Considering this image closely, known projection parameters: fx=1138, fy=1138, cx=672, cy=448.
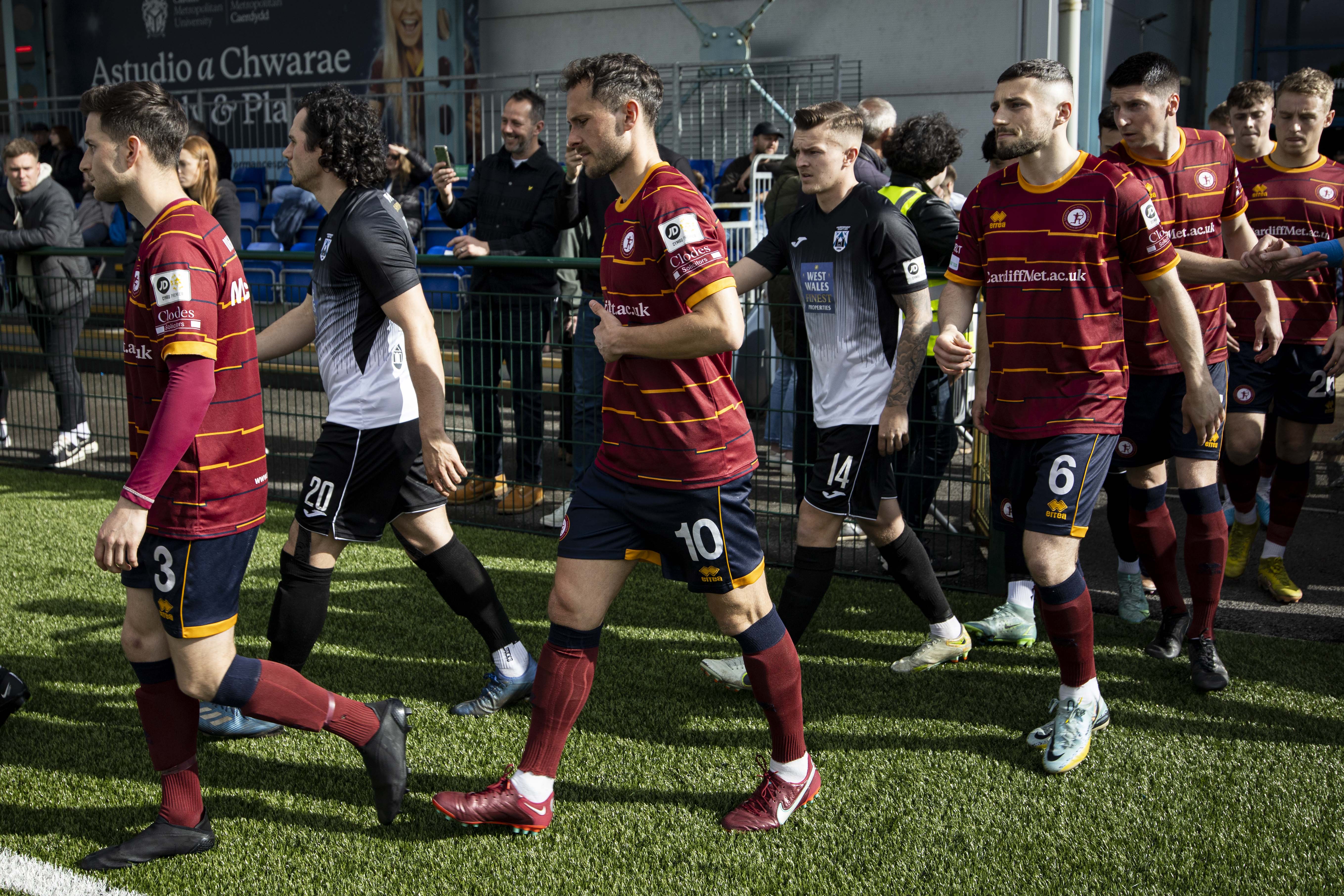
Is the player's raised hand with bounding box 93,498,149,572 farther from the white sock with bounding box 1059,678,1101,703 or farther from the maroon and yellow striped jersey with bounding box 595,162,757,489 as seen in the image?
the white sock with bounding box 1059,678,1101,703

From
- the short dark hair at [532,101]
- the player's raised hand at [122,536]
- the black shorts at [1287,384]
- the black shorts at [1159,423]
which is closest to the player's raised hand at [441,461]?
the player's raised hand at [122,536]

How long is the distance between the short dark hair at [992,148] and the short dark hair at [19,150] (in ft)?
21.1

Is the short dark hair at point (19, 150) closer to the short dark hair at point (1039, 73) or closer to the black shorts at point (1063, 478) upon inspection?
the short dark hair at point (1039, 73)

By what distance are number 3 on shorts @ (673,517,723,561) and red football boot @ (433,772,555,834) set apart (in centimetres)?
78

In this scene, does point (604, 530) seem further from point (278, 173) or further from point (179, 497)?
point (278, 173)

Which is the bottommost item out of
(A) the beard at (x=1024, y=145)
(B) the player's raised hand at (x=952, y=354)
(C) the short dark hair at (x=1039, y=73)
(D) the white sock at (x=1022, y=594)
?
(D) the white sock at (x=1022, y=594)

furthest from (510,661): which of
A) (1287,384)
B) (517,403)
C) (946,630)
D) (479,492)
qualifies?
(1287,384)

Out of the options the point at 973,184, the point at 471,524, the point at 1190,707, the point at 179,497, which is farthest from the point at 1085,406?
the point at 973,184

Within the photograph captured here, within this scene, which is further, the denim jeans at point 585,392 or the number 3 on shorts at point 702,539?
the denim jeans at point 585,392

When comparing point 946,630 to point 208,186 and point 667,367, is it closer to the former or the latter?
point 667,367

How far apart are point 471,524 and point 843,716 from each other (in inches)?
121

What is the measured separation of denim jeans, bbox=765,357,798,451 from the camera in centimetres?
536

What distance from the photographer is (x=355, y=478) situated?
359 centimetres

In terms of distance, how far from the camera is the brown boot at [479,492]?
20.9ft
